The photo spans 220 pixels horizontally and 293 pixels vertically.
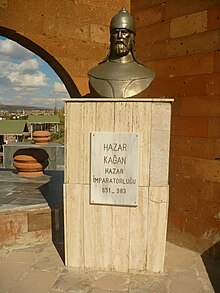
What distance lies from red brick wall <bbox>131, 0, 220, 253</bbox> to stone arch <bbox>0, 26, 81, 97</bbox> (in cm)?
110

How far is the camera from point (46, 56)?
3.82 m

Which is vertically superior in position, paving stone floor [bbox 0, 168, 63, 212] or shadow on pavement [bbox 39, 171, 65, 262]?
paving stone floor [bbox 0, 168, 63, 212]

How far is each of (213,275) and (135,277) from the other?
0.80m

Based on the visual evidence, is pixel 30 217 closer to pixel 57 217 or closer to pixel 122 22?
pixel 57 217

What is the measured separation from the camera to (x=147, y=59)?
3.76 m

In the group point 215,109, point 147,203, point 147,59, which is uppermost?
point 147,59

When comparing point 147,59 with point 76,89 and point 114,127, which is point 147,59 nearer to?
point 76,89

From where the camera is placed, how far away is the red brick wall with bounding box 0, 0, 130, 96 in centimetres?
353

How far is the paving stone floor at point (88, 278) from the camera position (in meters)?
2.51

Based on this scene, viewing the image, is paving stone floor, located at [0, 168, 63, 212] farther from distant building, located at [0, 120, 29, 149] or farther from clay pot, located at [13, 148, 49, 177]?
distant building, located at [0, 120, 29, 149]

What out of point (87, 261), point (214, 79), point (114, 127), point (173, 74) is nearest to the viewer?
point (114, 127)

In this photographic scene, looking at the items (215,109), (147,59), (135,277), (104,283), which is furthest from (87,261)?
(147,59)

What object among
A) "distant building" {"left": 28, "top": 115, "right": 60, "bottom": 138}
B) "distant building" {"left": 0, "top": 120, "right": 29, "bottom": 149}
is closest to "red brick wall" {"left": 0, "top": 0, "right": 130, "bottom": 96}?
"distant building" {"left": 0, "top": 120, "right": 29, "bottom": 149}

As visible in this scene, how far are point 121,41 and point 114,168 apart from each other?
3.95ft
